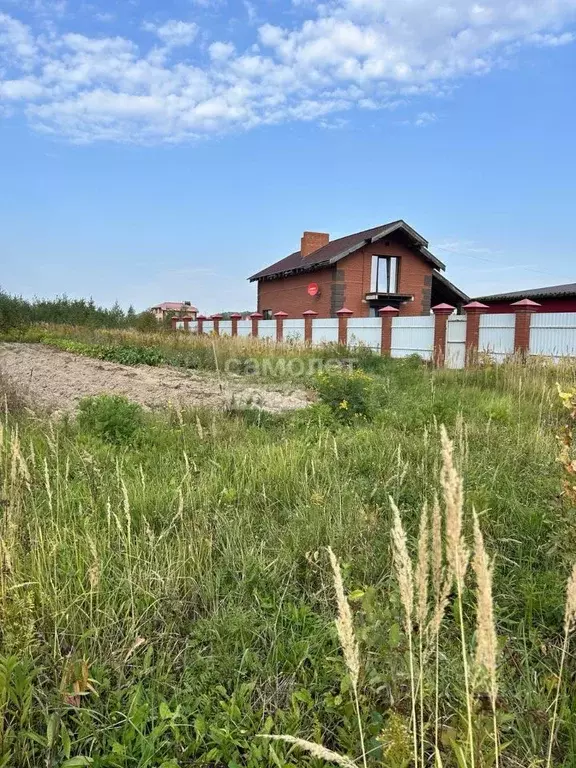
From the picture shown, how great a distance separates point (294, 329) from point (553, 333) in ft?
32.1

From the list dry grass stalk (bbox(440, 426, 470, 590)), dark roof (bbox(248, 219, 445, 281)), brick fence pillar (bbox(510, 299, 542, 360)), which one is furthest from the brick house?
dry grass stalk (bbox(440, 426, 470, 590))

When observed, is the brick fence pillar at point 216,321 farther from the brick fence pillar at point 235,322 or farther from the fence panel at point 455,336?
the fence panel at point 455,336

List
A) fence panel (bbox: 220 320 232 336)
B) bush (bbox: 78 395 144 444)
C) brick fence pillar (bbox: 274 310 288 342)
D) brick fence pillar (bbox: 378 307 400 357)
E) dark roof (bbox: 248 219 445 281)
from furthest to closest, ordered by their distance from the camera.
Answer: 1. fence panel (bbox: 220 320 232 336)
2. dark roof (bbox: 248 219 445 281)
3. brick fence pillar (bbox: 274 310 288 342)
4. brick fence pillar (bbox: 378 307 400 357)
5. bush (bbox: 78 395 144 444)

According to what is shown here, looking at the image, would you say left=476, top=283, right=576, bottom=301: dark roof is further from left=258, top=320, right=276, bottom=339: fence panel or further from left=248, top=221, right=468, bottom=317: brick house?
left=258, top=320, right=276, bottom=339: fence panel

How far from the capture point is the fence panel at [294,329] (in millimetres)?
18938

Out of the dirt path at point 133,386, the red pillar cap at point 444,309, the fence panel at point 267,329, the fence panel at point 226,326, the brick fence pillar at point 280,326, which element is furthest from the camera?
the fence panel at point 226,326

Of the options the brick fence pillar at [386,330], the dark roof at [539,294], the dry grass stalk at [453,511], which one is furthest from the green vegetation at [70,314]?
the dry grass stalk at [453,511]

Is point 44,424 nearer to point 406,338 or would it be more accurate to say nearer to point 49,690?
point 49,690

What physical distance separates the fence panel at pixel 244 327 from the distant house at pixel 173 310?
22.1 feet

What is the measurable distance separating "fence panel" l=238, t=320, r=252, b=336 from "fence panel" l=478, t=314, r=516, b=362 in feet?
37.3

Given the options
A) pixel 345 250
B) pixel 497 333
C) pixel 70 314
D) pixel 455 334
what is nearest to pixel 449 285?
pixel 345 250

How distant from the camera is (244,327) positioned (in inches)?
893

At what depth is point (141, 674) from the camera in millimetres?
1514

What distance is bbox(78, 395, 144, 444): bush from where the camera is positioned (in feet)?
13.3
